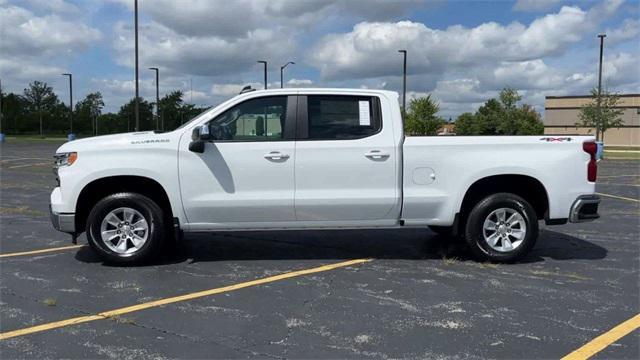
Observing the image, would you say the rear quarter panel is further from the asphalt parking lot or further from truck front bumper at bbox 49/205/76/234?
truck front bumper at bbox 49/205/76/234

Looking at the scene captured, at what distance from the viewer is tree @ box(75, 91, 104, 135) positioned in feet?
281

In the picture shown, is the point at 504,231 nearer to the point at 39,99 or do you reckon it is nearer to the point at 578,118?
the point at 578,118

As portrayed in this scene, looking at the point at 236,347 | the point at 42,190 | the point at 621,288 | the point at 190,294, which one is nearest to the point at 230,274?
the point at 190,294

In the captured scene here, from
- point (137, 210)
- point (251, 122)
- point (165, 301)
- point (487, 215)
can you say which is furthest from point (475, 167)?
point (137, 210)

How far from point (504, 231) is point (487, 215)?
28 cm

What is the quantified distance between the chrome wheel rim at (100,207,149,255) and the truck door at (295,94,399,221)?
1.68 m

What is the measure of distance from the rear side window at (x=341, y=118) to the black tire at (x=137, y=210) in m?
1.85

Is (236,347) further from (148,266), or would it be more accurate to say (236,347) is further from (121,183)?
(121,183)

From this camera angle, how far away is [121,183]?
6137 mm

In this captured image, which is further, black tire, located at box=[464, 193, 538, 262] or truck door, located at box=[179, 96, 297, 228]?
black tire, located at box=[464, 193, 538, 262]

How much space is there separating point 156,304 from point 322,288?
1.50 m

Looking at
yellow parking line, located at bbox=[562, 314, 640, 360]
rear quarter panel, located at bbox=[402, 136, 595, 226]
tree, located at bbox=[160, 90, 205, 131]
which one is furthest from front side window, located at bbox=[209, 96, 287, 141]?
tree, located at bbox=[160, 90, 205, 131]

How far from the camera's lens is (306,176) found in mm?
6027

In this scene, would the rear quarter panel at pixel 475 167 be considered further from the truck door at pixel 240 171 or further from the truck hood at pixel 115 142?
the truck hood at pixel 115 142
